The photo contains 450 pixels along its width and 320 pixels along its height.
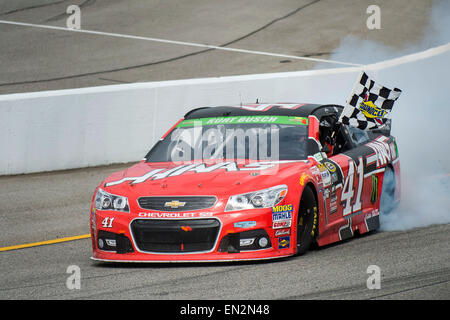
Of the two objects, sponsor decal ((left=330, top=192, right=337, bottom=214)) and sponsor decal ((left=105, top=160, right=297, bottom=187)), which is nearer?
sponsor decal ((left=105, top=160, right=297, bottom=187))

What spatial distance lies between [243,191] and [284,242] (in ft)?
1.82

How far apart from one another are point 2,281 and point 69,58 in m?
14.2

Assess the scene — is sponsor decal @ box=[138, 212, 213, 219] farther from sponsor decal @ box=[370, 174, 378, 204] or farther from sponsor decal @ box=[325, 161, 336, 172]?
sponsor decal @ box=[370, 174, 378, 204]

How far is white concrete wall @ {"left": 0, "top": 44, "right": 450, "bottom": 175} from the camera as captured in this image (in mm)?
13258

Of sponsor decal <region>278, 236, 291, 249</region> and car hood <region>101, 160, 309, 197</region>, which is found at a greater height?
car hood <region>101, 160, 309, 197</region>

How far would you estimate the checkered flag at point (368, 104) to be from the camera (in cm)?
971

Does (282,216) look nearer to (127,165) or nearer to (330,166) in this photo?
(330,166)

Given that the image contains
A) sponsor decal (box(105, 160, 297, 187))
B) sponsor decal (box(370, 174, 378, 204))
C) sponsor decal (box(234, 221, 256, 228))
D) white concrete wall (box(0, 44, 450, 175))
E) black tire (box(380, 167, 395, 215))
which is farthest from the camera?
white concrete wall (box(0, 44, 450, 175))

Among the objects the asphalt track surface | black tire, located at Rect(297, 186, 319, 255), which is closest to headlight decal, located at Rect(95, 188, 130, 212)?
the asphalt track surface

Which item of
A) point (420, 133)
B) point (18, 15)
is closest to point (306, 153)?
point (420, 133)

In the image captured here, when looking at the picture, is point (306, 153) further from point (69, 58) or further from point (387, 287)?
point (69, 58)

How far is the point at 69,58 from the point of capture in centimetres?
2102

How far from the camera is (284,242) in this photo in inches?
294

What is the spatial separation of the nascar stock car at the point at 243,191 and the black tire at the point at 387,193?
37 millimetres
